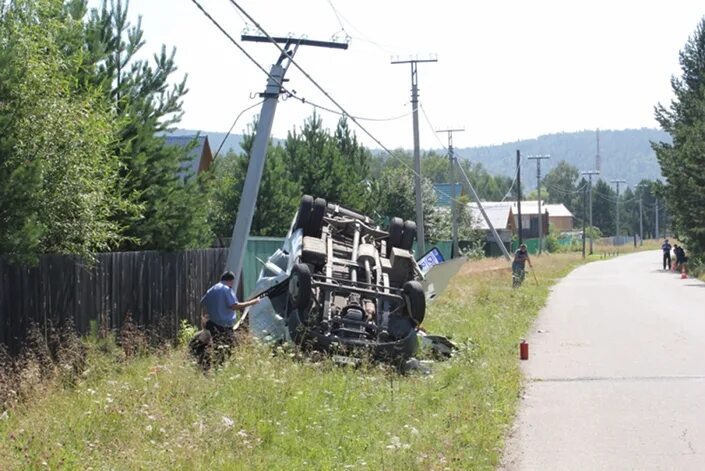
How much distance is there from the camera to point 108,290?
1517 centimetres

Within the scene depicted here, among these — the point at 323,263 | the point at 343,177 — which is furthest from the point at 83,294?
the point at 343,177

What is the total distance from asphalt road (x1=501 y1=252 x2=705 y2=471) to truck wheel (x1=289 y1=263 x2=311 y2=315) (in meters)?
3.20

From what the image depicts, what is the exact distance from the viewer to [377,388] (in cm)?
1237

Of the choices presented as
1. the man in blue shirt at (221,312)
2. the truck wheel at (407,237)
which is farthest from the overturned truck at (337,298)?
the truck wheel at (407,237)

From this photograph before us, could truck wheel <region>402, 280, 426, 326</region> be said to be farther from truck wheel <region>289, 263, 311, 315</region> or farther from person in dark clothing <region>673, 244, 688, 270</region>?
person in dark clothing <region>673, 244, 688, 270</region>

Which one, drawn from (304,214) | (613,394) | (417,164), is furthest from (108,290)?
(417,164)

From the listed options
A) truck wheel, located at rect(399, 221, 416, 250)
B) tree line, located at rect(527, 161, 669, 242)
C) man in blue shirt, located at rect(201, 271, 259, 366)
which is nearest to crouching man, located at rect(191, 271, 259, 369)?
man in blue shirt, located at rect(201, 271, 259, 366)

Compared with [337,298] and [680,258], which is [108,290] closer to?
[337,298]

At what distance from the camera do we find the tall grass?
848 cm

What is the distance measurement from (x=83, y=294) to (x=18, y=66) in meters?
3.73

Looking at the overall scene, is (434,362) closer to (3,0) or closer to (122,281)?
(122,281)

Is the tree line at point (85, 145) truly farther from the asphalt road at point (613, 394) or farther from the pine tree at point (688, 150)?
the pine tree at point (688, 150)

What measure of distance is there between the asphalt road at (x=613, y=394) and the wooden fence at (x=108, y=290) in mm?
5947

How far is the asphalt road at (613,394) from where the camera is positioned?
9305 mm
